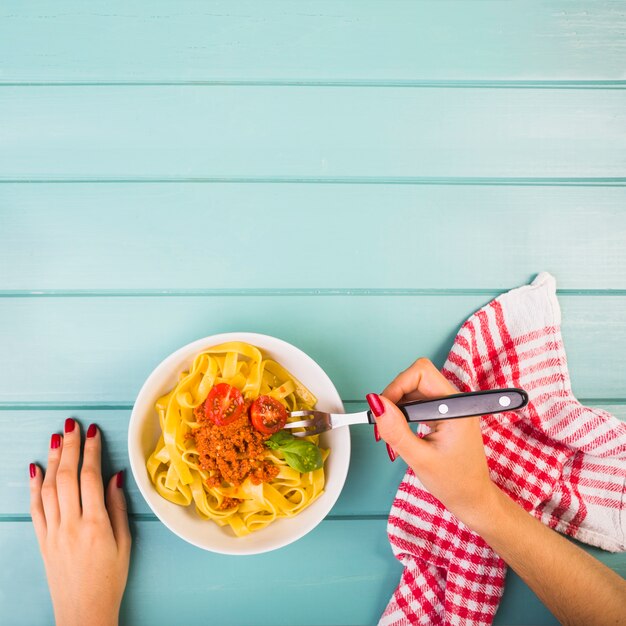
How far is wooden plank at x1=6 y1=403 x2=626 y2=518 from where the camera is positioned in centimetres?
127

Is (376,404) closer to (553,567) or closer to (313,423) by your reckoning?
(313,423)

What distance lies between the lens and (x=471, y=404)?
950 millimetres

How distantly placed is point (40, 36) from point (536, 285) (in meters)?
1.23

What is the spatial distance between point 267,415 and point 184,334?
0.30 metres

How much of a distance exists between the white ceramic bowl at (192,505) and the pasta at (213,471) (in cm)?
2

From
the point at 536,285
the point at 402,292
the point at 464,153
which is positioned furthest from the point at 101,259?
the point at 536,285

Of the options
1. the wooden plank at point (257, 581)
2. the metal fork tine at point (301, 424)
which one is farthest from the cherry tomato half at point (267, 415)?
the wooden plank at point (257, 581)

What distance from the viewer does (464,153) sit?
131cm

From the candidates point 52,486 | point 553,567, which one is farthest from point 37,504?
point 553,567

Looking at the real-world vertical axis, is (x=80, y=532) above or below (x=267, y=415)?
below

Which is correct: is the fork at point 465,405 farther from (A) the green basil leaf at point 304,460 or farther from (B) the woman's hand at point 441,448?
(A) the green basil leaf at point 304,460

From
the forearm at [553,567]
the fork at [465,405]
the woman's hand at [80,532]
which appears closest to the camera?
the fork at [465,405]

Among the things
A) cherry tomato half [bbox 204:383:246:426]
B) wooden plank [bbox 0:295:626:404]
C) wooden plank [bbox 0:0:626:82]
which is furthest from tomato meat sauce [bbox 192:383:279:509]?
wooden plank [bbox 0:0:626:82]

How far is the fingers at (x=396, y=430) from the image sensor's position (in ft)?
3.29
